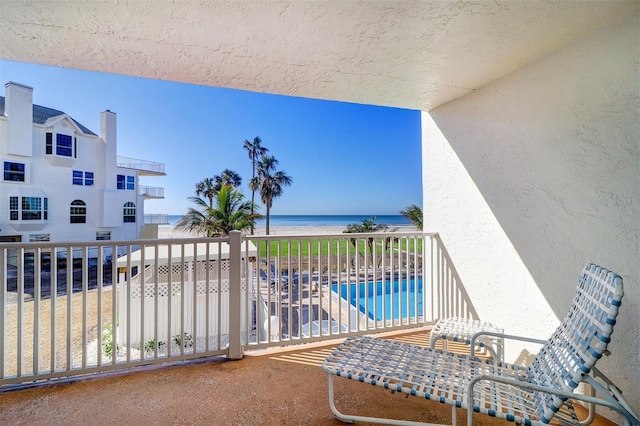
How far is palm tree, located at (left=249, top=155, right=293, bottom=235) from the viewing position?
22.6 meters

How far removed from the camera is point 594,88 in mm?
1861

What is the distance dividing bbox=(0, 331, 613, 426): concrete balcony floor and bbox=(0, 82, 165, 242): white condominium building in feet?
53.9

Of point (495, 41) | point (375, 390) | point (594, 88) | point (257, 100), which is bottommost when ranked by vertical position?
point (375, 390)

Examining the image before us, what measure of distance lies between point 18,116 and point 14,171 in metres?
2.65

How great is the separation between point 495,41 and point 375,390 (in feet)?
8.56

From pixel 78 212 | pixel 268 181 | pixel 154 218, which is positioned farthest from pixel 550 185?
pixel 154 218

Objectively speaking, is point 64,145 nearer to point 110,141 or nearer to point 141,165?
point 110,141

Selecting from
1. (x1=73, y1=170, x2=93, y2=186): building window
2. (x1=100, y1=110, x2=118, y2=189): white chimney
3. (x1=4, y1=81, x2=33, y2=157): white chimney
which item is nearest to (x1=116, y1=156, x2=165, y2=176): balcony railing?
(x1=100, y1=110, x2=118, y2=189): white chimney

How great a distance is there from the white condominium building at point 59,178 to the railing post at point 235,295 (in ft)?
54.2

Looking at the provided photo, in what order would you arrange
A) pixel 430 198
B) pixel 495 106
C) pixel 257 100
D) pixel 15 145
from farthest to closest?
1. pixel 257 100
2. pixel 15 145
3. pixel 430 198
4. pixel 495 106

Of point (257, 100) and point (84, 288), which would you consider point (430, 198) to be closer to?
point (84, 288)

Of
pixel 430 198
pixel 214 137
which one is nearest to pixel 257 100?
pixel 214 137

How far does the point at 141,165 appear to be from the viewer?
786 inches

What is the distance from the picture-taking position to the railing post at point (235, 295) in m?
2.48
